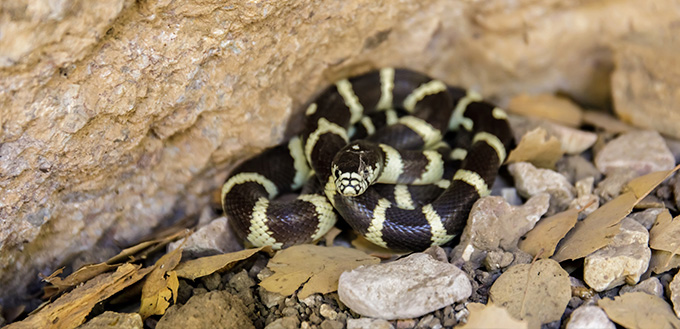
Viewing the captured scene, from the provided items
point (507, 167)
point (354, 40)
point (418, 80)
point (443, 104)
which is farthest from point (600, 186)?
point (354, 40)

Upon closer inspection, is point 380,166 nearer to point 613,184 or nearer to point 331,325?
point 331,325

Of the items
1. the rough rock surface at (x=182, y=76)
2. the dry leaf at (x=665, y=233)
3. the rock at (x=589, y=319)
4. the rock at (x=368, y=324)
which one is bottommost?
the dry leaf at (x=665, y=233)

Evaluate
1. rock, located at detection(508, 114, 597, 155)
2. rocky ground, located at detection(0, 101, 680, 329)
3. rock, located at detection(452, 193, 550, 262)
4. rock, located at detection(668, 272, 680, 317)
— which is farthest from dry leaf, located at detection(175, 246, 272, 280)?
rock, located at detection(508, 114, 597, 155)

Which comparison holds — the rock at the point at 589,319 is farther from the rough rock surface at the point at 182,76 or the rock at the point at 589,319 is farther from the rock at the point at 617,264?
the rough rock surface at the point at 182,76

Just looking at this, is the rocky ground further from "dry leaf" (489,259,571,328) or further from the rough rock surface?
the rough rock surface

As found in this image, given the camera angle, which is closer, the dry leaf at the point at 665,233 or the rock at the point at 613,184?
the dry leaf at the point at 665,233

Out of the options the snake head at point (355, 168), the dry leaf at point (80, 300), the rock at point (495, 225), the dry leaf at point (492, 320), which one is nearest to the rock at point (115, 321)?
the dry leaf at point (80, 300)

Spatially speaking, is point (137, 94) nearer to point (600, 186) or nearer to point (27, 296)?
point (27, 296)
